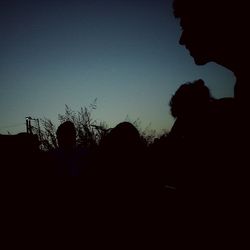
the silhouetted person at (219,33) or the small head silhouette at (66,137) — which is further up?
the small head silhouette at (66,137)

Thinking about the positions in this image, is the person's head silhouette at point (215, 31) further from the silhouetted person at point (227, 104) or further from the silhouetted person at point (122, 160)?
the silhouetted person at point (122, 160)

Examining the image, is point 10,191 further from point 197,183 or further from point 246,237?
point 246,237

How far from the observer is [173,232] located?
1.25 meters

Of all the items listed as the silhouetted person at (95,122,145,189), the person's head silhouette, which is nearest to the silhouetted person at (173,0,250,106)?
the person's head silhouette

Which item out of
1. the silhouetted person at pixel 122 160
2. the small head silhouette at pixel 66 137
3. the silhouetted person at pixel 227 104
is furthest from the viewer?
Result: the small head silhouette at pixel 66 137

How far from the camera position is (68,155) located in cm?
539

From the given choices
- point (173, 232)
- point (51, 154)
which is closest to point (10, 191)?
point (173, 232)

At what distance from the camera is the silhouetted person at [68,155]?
206 inches

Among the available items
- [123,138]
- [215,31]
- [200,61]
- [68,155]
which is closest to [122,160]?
[123,138]

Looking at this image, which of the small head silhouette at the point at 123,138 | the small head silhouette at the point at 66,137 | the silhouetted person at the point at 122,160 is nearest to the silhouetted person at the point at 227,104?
the silhouetted person at the point at 122,160

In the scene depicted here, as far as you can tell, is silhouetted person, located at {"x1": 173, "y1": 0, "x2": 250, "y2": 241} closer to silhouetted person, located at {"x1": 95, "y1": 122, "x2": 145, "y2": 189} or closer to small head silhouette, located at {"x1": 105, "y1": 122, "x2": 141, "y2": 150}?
silhouetted person, located at {"x1": 95, "y1": 122, "x2": 145, "y2": 189}

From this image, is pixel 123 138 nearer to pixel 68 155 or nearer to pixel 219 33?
pixel 219 33

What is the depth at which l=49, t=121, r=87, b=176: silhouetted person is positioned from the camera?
5230 millimetres

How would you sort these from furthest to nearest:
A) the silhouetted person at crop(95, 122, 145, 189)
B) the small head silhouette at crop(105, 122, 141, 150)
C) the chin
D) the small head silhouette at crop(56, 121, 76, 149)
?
the small head silhouette at crop(56, 121, 76, 149) → the small head silhouette at crop(105, 122, 141, 150) → the silhouetted person at crop(95, 122, 145, 189) → the chin
